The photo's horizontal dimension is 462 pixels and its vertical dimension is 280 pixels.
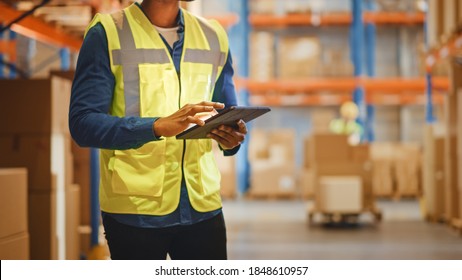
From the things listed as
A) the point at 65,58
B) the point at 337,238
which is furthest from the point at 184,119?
the point at 65,58

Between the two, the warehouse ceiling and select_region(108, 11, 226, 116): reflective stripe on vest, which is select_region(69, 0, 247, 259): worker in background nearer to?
select_region(108, 11, 226, 116): reflective stripe on vest

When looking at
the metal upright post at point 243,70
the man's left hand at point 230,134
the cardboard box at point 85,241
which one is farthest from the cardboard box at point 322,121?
the man's left hand at point 230,134

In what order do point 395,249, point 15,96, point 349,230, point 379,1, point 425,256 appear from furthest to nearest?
point 379,1 → point 349,230 → point 395,249 → point 425,256 → point 15,96

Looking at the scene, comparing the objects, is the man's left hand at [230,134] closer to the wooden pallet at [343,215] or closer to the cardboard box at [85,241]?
the cardboard box at [85,241]

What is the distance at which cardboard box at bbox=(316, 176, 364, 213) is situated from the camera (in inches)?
345

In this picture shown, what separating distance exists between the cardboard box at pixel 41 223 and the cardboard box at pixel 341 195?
16.3 feet

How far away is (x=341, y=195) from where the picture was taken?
8.79 m

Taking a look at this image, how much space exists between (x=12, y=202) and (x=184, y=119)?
6.45ft

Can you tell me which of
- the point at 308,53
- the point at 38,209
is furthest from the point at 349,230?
the point at 308,53

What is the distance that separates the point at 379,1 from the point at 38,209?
13.2 metres

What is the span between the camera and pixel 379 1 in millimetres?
16141

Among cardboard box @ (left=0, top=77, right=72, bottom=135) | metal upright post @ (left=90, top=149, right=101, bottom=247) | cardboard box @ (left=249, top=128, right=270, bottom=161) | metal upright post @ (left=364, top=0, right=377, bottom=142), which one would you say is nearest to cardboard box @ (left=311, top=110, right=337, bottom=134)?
metal upright post @ (left=364, top=0, right=377, bottom=142)

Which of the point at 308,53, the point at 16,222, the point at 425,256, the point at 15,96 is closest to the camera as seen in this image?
the point at 16,222
